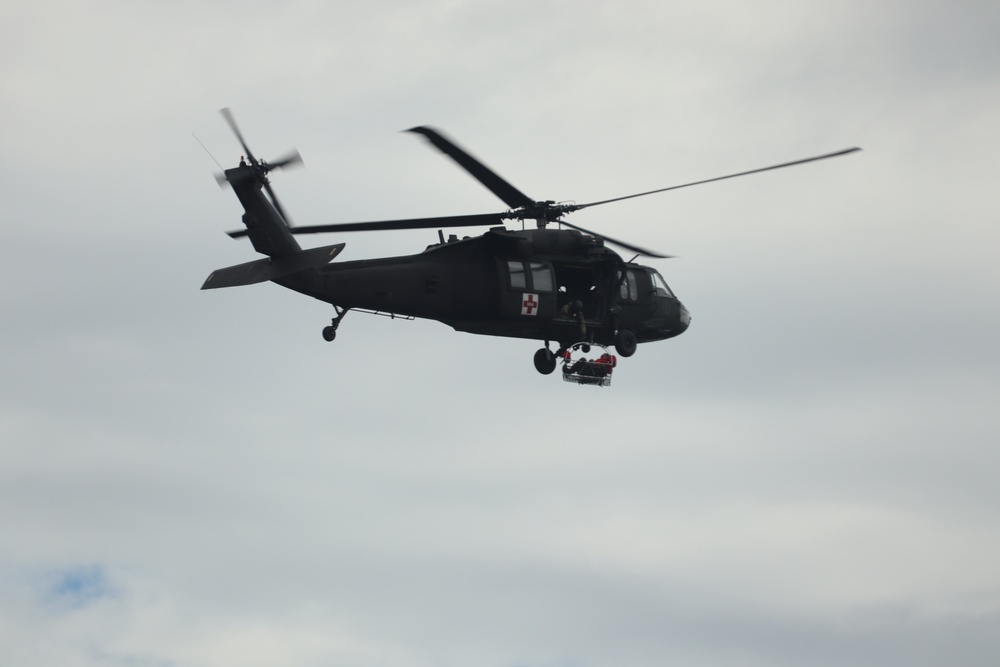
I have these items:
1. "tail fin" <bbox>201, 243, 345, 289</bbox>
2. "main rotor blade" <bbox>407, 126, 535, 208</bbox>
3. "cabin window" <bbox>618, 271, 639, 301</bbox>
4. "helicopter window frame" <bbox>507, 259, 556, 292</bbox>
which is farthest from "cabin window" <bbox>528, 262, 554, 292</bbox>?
"tail fin" <bbox>201, 243, 345, 289</bbox>

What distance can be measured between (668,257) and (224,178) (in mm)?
16044

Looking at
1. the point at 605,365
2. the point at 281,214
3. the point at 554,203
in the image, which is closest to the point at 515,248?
the point at 554,203

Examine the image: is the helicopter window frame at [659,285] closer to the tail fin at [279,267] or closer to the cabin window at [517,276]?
the cabin window at [517,276]

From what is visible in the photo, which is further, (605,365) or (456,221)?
(605,365)

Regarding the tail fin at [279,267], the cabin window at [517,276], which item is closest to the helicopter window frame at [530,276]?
the cabin window at [517,276]

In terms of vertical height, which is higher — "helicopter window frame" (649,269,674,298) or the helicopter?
"helicopter window frame" (649,269,674,298)

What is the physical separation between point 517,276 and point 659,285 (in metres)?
7.18

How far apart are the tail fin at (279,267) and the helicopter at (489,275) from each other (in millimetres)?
30

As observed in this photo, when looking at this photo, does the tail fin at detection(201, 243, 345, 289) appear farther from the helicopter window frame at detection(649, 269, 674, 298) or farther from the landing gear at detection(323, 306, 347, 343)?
the helicopter window frame at detection(649, 269, 674, 298)

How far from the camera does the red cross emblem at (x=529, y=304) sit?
1759 inches

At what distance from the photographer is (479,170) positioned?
4041 cm

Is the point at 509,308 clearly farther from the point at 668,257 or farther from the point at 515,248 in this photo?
the point at 668,257

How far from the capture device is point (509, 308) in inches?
1751

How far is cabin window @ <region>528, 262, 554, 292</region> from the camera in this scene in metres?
45.1
